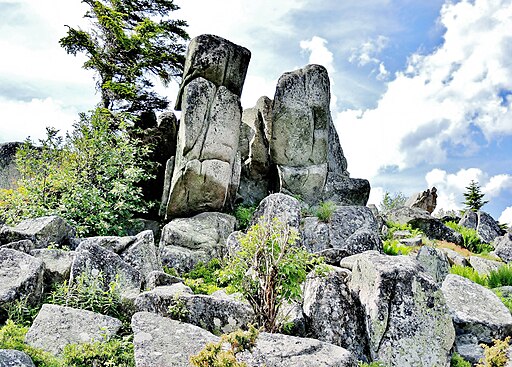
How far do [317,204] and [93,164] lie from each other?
7599 mm

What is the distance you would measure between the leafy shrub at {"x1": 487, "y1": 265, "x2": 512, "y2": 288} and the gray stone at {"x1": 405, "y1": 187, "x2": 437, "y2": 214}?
46.3 feet

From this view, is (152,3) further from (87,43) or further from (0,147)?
(0,147)

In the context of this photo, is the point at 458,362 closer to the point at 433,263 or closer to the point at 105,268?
the point at 433,263

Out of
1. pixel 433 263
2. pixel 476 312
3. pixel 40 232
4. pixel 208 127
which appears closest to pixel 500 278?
pixel 433 263

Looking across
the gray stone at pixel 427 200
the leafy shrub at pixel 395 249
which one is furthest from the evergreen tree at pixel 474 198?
the leafy shrub at pixel 395 249

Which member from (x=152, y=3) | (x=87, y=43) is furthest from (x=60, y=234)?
(x=152, y=3)

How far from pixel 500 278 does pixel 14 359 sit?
1208 centimetres

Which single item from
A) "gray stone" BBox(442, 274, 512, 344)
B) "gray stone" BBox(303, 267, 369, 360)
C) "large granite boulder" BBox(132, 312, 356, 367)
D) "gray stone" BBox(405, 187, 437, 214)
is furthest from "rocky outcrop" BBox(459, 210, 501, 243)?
"large granite boulder" BBox(132, 312, 356, 367)

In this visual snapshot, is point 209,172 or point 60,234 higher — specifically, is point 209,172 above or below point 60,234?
above

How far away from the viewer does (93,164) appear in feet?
52.6

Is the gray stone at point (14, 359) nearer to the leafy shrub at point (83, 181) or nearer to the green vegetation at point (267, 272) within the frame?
the green vegetation at point (267, 272)

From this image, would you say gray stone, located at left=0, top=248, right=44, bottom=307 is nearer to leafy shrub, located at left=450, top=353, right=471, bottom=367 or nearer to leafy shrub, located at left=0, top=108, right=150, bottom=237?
leafy shrub, located at left=0, top=108, right=150, bottom=237

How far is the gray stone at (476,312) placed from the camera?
31.2 ft

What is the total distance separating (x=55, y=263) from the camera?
1002 cm
